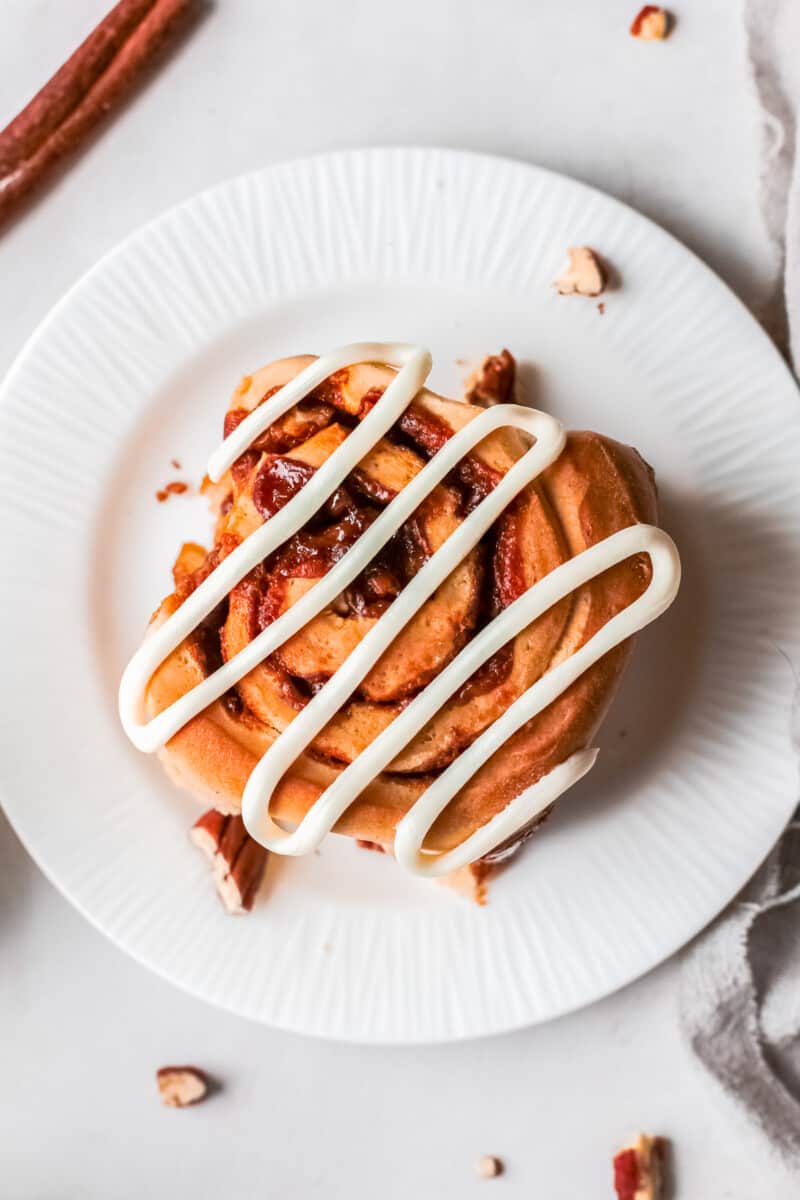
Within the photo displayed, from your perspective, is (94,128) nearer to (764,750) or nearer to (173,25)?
(173,25)

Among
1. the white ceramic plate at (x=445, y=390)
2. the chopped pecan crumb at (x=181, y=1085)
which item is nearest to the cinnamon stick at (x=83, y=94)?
the white ceramic plate at (x=445, y=390)

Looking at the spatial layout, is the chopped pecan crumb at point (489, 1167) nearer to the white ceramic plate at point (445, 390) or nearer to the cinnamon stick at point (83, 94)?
the white ceramic plate at point (445, 390)

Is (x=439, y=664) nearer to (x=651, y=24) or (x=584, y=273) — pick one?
(x=584, y=273)

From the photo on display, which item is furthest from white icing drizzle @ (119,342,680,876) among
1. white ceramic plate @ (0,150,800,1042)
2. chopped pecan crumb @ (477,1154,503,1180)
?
chopped pecan crumb @ (477,1154,503,1180)

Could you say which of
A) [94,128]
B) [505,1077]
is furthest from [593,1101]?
[94,128]

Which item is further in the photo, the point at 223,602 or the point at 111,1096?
the point at 111,1096

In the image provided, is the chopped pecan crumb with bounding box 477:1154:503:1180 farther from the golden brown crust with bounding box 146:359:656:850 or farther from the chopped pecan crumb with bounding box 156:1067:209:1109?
the golden brown crust with bounding box 146:359:656:850
